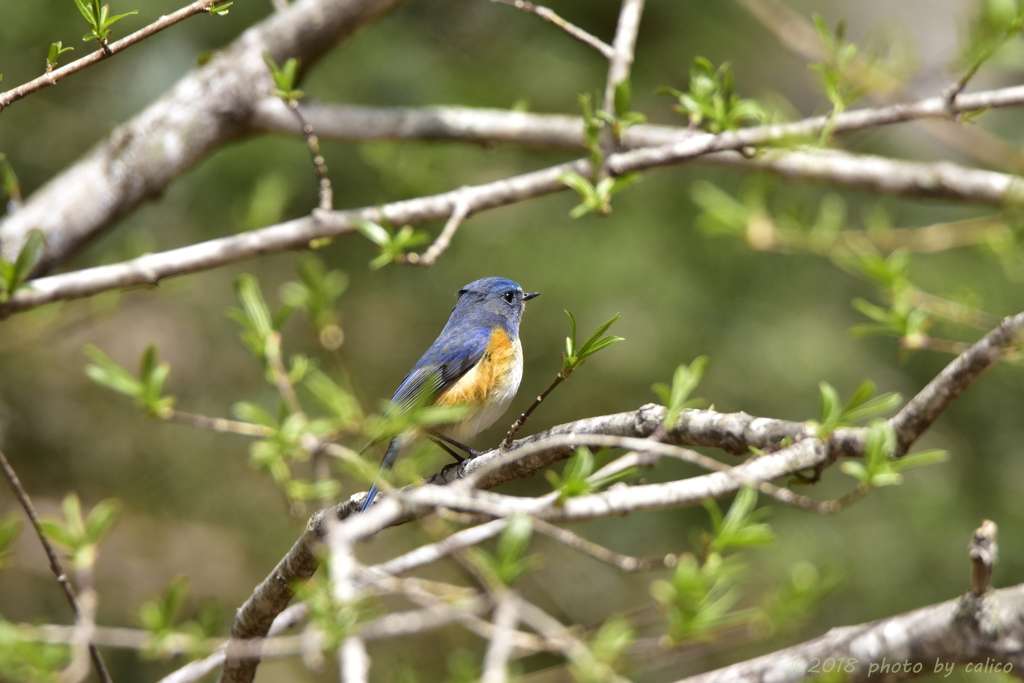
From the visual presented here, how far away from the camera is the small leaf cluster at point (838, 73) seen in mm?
2523

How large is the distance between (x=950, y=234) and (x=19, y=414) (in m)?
5.20

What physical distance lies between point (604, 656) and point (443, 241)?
55.1 inches

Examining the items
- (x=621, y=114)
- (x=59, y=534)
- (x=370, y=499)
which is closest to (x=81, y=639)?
(x=59, y=534)

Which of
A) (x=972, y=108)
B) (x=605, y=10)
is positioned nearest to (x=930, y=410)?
(x=972, y=108)

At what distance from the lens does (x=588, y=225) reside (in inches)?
201

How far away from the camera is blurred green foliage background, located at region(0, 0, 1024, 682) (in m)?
4.65

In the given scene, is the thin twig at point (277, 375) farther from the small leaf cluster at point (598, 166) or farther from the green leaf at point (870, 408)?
the green leaf at point (870, 408)

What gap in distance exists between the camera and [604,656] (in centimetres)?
157

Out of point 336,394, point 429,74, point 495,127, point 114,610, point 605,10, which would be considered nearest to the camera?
point 336,394

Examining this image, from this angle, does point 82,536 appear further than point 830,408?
Yes

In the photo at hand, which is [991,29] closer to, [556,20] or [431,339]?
[556,20]

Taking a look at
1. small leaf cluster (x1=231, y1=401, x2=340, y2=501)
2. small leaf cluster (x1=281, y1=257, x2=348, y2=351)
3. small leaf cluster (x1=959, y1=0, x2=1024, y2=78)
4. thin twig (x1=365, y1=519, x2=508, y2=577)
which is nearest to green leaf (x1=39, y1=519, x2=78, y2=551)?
small leaf cluster (x1=231, y1=401, x2=340, y2=501)

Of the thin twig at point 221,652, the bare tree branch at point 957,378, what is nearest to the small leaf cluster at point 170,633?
the thin twig at point 221,652

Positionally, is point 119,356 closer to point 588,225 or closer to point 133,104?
point 133,104
